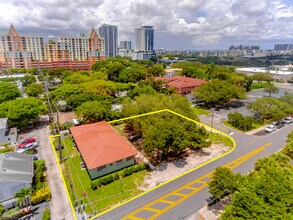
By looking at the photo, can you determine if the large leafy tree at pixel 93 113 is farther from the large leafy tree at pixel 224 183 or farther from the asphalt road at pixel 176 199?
the large leafy tree at pixel 224 183

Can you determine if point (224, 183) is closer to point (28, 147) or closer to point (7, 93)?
point (28, 147)

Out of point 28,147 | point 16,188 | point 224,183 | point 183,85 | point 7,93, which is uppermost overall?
point 183,85

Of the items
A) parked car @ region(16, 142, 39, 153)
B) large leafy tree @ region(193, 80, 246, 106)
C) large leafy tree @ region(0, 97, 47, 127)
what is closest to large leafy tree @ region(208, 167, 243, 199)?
parked car @ region(16, 142, 39, 153)

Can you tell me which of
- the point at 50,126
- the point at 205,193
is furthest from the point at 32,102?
the point at 205,193

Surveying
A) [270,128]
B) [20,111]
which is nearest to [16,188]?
[20,111]

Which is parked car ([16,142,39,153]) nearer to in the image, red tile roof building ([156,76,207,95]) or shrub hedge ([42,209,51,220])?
shrub hedge ([42,209,51,220])

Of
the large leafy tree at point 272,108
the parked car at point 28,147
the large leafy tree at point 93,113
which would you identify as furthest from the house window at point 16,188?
the large leafy tree at point 272,108
